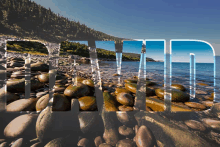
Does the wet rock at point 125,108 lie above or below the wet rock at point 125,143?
above

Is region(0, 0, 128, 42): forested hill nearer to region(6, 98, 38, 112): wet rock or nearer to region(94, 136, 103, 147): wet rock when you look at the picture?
region(6, 98, 38, 112): wet rock

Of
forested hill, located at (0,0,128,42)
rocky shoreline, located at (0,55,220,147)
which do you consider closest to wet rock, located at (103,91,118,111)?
rocky shoreline, located at (0,55,220,147)

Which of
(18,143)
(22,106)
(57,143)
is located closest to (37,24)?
(22,106)

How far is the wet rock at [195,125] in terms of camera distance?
2242 millimetres

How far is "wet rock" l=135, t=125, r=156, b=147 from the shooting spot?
191 cm

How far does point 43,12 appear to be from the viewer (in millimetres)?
53406

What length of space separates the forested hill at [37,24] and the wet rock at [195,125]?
3877 centimetres

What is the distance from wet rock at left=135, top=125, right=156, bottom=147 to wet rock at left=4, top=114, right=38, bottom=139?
2.51 metres

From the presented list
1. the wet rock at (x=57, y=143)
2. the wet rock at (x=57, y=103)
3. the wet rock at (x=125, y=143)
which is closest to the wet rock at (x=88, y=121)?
the wet rock at (x=57, y=143)

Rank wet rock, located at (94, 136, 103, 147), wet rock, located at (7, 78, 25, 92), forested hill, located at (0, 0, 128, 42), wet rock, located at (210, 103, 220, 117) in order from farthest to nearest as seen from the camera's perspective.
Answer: forested hill, located at (0, 0, 128, 42) < wet rock, located at (7, 78, 25, 92) < wet rock, located at (210, 103, 220, 117) < wet rock, located at (94, 136, 103, 147)

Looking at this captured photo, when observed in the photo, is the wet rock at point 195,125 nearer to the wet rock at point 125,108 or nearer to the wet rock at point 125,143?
the wet rock at point 125,108

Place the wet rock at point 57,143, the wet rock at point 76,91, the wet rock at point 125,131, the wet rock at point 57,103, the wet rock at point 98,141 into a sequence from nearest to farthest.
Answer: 1. the wet rock at point 57,143
2. the wet rock at point 98,141
3. the wet rock at point 125,131
4. the wet rock at point 57,103
5. the wet rock at point 76,91

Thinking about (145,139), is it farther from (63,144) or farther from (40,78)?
(40,78)

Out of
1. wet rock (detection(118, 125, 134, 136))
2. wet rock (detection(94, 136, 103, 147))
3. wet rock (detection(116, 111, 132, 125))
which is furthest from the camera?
wet rock (detection(116, 111, 132, 125))
